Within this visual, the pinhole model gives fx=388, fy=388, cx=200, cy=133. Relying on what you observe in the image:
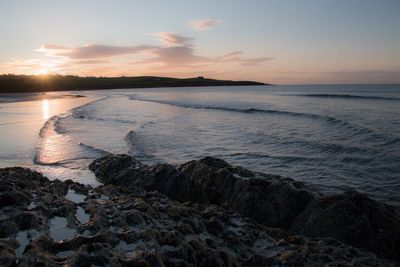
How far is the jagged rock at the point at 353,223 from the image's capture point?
7527mm

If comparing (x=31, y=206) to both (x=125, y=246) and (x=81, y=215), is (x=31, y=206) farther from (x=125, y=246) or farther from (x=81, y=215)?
(x=125, y=246)

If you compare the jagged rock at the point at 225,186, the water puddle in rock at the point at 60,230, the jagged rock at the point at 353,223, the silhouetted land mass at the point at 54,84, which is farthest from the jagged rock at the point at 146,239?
the silhouetted land mass at the point at 54,84

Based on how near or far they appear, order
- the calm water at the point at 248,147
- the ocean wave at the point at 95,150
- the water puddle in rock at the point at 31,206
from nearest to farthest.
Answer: the water puddle in rock at the point at 31,206, the calm water at the point at 248,147, the ocean wave at the point at 95,150

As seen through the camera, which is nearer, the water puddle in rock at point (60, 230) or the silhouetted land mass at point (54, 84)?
the water puddle in rock at point (60, 230)

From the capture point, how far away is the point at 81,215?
7406 mm

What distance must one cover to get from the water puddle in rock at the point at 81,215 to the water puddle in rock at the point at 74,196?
93 cm

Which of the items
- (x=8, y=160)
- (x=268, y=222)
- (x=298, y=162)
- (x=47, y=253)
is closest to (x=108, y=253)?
(x=47, y=253)

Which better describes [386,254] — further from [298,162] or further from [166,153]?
[166,153]

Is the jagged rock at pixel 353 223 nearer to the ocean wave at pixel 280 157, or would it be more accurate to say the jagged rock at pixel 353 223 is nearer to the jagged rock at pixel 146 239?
the jagged rock at pixel 146 239

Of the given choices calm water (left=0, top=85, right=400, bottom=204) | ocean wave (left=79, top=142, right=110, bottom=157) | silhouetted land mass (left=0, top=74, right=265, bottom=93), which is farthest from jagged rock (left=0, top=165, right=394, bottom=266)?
silhouetted land mass (left=0, top=74, right=265, bottom=93)

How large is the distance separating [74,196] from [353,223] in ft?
20.5

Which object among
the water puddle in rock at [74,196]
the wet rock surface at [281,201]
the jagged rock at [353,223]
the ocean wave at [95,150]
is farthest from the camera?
the ocean wave at [95,150]

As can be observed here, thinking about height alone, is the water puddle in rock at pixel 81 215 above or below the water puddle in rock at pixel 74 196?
above

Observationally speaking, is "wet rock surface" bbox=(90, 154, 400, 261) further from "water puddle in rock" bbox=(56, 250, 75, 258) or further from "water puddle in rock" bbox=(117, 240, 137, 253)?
"water puddle in rock" bbox=(56, 250, 75, 258)
